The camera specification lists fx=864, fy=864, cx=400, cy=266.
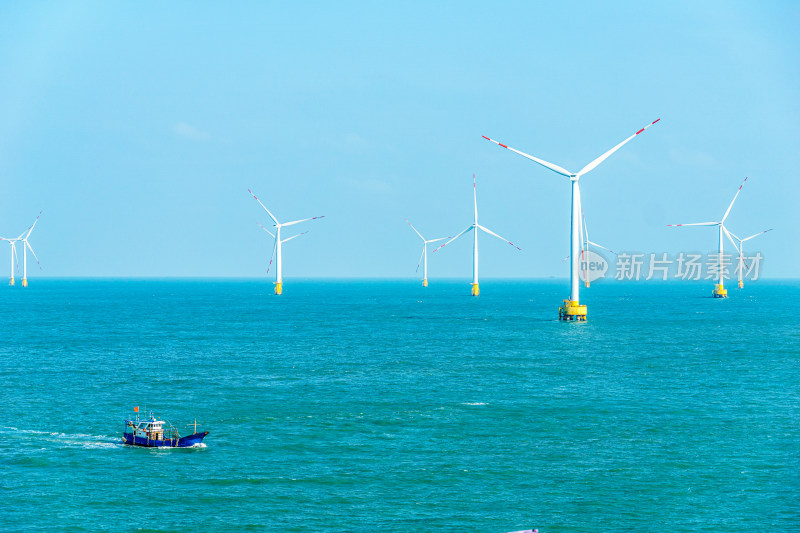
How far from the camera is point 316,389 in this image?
104812mm

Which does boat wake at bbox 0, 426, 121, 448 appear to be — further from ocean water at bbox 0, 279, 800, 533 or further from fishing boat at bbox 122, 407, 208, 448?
fishing boat at bbox 122, 407, 208, 448

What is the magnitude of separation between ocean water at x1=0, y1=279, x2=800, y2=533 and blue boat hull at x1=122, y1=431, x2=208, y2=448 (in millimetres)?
972

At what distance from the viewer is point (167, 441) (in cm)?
7512

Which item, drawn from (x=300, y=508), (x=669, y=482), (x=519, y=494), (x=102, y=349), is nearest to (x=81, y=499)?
(x=300, y=508)

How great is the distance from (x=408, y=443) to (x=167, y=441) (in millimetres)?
20959

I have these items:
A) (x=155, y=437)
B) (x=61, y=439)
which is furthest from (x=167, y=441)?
(x=61, y=439)

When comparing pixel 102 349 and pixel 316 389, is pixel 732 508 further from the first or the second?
pixel 102 349

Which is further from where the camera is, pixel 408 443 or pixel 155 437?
pixel 155 437

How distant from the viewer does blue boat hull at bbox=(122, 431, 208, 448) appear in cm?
7400

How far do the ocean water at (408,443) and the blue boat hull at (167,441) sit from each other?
972mm

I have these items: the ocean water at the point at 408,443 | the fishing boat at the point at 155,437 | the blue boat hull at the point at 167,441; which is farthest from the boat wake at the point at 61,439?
the fishing boat at the point at 155,437

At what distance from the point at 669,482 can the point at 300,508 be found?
89.3 feet

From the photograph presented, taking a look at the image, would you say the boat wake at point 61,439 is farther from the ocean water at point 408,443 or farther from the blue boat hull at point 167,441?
the blue boat hull at point 167,441

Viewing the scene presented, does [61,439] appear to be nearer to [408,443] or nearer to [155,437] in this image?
[155,437]
